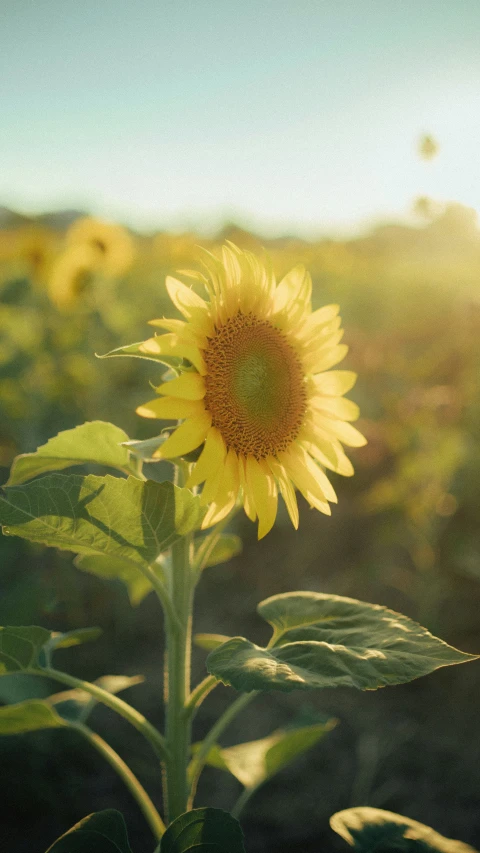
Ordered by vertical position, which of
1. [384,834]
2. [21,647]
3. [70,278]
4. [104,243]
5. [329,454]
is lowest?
[384,834]

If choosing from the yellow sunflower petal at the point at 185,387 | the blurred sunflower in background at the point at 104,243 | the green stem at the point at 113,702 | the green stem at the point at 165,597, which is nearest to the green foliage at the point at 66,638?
the green stem at the point at 113,702

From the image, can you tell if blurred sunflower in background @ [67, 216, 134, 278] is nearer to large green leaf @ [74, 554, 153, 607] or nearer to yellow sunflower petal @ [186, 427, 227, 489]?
large green leaf @ [74, 554, 153, 607]

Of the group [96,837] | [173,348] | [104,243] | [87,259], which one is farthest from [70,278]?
[96,837]

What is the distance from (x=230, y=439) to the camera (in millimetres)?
812

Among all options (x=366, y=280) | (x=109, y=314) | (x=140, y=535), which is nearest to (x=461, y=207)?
(x=140, y=535)

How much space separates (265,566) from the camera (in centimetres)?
274

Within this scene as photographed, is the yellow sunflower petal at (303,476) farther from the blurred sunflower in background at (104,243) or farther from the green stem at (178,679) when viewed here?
the blurred sunflower in background at (104,243)

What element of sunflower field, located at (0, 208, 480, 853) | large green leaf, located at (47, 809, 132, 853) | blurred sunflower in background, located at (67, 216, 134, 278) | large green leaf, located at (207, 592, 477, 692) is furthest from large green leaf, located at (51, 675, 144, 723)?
blurred sunflower in background, located at (67, 216, 134, 278)

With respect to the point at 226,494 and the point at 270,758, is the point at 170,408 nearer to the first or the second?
the point at 226,494

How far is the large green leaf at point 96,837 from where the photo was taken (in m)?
0.76

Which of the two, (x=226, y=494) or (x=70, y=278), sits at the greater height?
(x=70, y=278)

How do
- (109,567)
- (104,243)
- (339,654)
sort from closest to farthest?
(339,654)
(109,567)
(104,243)

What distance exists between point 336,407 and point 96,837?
59cm

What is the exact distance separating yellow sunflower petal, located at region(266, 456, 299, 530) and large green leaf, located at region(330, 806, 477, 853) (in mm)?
389
